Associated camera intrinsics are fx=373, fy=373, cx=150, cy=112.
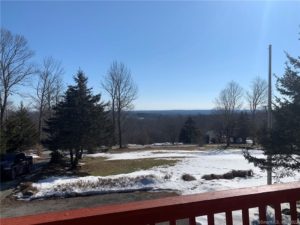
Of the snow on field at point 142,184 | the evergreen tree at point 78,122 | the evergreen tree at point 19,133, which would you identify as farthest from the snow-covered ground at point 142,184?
the evergreen tree at point 19,133

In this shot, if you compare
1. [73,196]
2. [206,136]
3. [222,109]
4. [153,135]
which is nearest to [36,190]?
[73,196]

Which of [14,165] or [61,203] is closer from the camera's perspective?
[61,203]

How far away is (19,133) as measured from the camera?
28.7 m

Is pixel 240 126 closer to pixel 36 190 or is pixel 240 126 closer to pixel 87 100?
pixel 87 100

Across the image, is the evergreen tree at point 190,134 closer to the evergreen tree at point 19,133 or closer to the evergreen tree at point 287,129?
the evergreen tree at point 19,133

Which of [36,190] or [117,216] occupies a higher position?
[117,216]

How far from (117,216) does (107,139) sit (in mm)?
23672

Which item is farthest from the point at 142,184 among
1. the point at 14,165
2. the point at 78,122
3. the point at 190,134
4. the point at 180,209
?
the point at 190,134

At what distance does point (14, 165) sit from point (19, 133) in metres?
7.80

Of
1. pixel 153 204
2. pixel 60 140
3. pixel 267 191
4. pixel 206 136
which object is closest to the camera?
pixel 153 204

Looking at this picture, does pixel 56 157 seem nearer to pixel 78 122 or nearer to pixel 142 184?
pixel 78 122

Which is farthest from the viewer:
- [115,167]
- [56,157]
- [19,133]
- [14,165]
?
[19,133]

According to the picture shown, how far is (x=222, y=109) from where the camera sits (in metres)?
52.3

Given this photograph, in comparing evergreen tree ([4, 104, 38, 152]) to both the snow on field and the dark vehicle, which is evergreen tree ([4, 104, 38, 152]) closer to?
the dark vehicle
